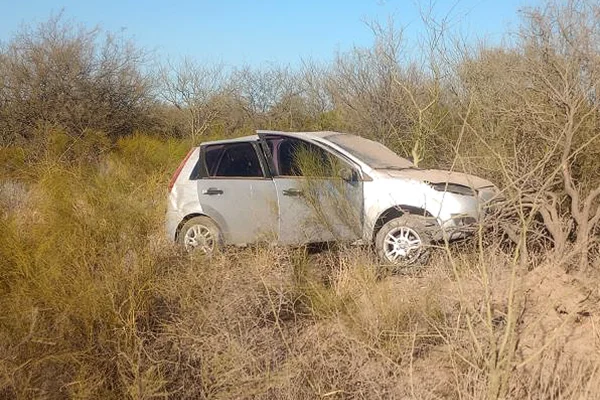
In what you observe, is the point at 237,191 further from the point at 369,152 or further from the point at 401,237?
the point at 401,237

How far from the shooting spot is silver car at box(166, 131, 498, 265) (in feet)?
21.6

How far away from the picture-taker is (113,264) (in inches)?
188

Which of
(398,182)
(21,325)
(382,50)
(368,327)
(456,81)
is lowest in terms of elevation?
(368,327)

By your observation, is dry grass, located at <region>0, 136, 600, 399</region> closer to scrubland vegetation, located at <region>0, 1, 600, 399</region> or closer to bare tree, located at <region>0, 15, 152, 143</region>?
scrubland vegetation, located at <region>0, 1, 600, 399</region>

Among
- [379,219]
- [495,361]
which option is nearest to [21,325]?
[495,361]

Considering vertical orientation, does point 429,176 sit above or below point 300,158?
below

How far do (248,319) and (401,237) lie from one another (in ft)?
7.45

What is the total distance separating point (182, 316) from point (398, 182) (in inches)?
118

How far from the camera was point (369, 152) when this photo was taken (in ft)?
25.3

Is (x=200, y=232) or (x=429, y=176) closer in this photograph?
(x=429, y=176)

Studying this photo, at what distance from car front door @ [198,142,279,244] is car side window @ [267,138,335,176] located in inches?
7.4

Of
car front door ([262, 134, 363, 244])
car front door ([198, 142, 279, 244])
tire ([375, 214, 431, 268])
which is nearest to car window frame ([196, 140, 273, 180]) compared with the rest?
car front door ([198, 142, 279, 244])

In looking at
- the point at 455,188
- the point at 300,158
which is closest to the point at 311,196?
the point at 300,158

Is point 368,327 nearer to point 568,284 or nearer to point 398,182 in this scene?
point 568,284
